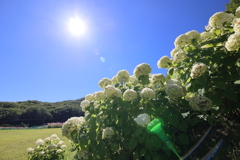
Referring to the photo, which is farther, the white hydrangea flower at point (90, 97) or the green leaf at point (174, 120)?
the white hydrangea flower at point (90, 97)

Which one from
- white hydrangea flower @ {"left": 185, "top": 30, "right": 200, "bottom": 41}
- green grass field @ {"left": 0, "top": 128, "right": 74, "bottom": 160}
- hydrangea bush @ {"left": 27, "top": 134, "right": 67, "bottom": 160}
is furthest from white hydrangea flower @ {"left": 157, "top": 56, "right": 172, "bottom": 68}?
green grass field @ {"left": 0, "top": 128, "right": 74, "bottom": 160}

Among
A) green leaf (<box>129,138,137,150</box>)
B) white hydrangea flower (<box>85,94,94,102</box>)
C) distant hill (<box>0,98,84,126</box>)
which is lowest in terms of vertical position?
green leaf (<box>129,138,137,150</box>)

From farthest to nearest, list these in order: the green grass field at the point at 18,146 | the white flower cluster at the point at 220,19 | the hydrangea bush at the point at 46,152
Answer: the green grass field at the point at 18,146, the hydrangea bush at the point at 46,152, the white flower cluster at the point at 220,19

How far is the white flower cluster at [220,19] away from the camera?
7.36 feet

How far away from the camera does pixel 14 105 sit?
49188mm

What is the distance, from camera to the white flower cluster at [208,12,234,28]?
2.24m

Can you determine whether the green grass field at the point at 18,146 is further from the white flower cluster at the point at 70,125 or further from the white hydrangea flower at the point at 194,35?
the white hydrangea flower at the point at 194,35

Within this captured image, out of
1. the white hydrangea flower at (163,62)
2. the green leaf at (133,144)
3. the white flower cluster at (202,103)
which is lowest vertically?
the green leaf at (133,144)

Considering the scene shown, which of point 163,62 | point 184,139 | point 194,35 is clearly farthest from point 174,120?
point 194,35

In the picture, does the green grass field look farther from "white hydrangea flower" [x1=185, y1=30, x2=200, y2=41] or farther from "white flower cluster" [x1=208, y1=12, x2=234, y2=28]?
"white flower cluster" [x1=208, y1=12, x2=234, y2=28]

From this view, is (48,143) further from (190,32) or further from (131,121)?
(190,32)

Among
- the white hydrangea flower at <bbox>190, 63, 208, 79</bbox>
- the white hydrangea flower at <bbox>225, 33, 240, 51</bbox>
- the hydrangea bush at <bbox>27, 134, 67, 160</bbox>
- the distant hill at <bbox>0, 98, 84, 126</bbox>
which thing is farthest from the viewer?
the distant hill at <bbox>0, 98, 84, 126</bbox>

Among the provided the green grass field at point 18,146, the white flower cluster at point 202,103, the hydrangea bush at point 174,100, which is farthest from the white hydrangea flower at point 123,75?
the green grass field at point 18,146

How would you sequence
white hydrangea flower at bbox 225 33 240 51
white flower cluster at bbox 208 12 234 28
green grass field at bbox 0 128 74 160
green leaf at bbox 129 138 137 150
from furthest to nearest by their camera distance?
green grass field at bbox 0 128 74 160
white flower cluster at bbox 208 12 234 28
green leaf at bbox 129 138 137 150
white hydrangea flower at bbox 225 33 240 51
